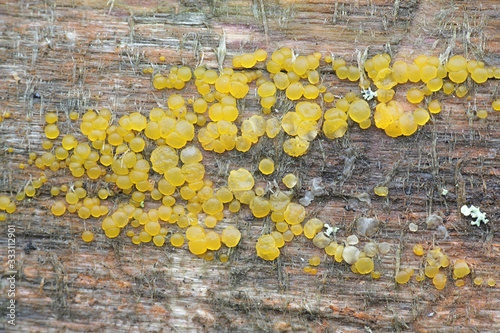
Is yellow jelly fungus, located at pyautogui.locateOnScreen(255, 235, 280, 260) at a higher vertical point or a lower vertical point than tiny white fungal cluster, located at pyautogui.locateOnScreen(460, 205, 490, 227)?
lower

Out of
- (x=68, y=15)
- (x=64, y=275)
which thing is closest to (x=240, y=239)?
(x=64, y=275)

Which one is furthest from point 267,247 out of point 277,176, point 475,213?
point 475,213

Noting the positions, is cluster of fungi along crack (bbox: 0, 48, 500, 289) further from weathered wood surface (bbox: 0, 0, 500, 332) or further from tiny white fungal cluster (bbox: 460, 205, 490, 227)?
tiny white fungal cluster (bbox: 460, 205, 490, 227)

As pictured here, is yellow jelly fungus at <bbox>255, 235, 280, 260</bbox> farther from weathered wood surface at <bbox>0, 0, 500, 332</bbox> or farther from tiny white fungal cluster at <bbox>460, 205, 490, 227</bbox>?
tiny white fungal cluster at <bbox>460, 205, 490, 227</bbox>

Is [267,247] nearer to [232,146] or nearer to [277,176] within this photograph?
[277,176]

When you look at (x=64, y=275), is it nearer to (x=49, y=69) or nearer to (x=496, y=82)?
(x=49, y=69)

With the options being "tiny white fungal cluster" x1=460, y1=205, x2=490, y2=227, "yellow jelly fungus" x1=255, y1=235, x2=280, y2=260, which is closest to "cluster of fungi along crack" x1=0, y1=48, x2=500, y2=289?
"yellow jelly fungus" x1=255, y1=235, x2=280, y2=260
